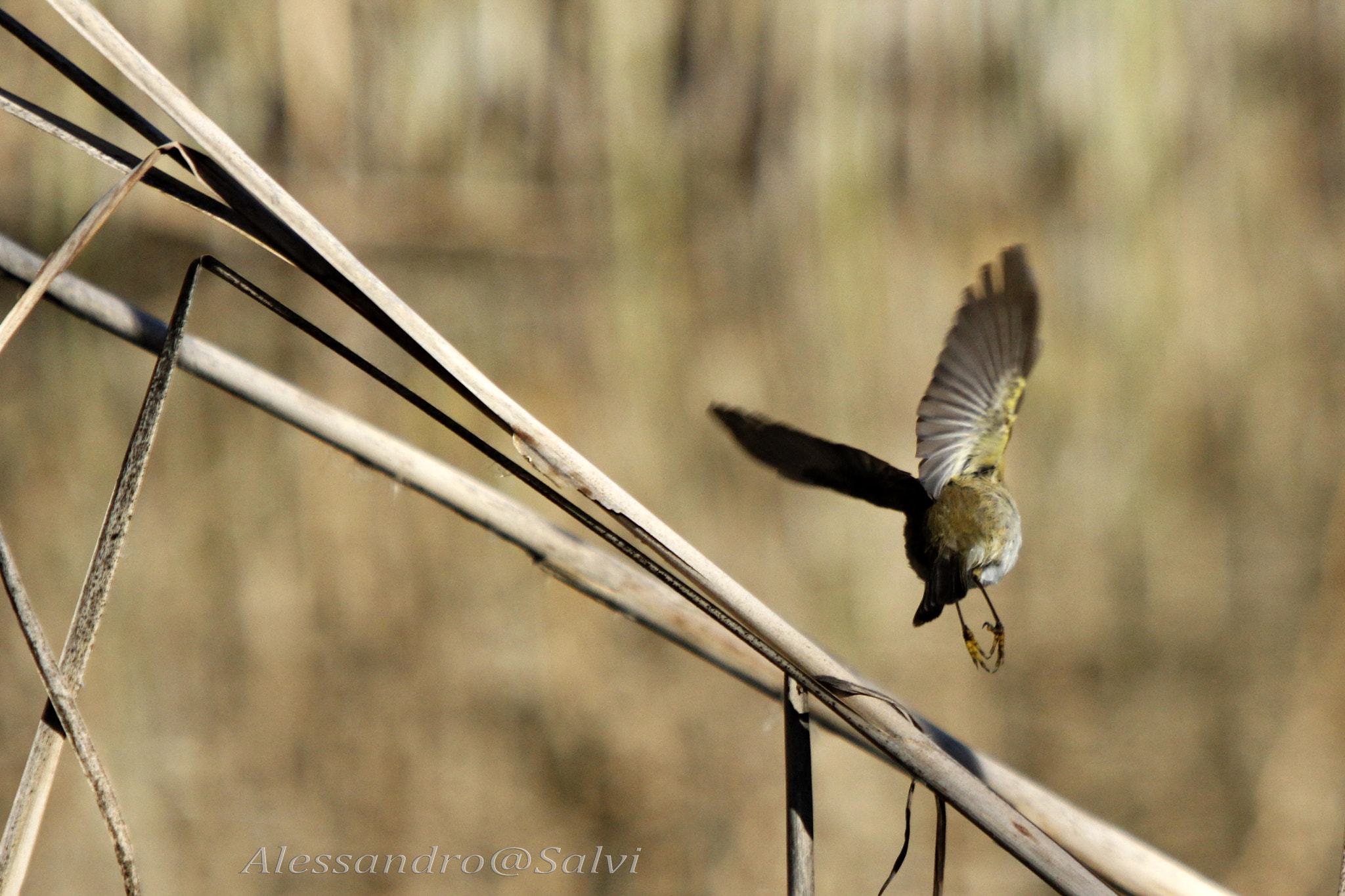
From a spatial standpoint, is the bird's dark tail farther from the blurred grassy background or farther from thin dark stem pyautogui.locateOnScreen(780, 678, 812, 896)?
the blurred grassy background

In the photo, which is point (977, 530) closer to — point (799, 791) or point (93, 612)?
point (799, 791)

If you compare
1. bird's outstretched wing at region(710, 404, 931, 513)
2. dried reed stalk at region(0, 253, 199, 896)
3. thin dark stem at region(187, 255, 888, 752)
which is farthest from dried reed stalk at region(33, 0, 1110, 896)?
bird's outstretched wing at region(710, 404, 931, 513)

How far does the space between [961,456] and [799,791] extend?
78 cm

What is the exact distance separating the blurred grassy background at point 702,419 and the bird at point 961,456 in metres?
1.02

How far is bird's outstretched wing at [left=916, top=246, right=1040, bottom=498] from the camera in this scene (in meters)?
1.15

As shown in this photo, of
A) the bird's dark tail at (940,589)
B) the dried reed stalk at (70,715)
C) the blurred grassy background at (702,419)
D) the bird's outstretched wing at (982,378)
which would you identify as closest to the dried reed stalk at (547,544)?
the bird's dark tail at (940,589)

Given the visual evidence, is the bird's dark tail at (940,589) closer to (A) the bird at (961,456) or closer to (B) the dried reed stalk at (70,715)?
(A) the bird at (961,456)

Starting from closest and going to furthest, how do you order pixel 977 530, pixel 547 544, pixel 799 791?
1. pixel 799 791
2. pixel 547 544
3. pixel 977 530

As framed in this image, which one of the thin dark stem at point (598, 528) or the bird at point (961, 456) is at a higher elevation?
the bird at point (961, 456)

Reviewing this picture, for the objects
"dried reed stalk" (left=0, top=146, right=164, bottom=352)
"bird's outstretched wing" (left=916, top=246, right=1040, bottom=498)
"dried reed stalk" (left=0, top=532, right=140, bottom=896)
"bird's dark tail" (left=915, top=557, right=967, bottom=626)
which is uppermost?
"bird's outstretched wing" (left=916, top=246, right=1040, bottom=498)

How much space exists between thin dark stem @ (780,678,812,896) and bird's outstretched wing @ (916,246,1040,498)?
495 mm

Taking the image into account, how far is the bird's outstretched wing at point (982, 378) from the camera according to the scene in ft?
3.76

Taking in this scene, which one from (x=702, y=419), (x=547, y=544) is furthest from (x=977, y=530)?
(x=702, y=419)

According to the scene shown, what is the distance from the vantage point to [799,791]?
72 cm
